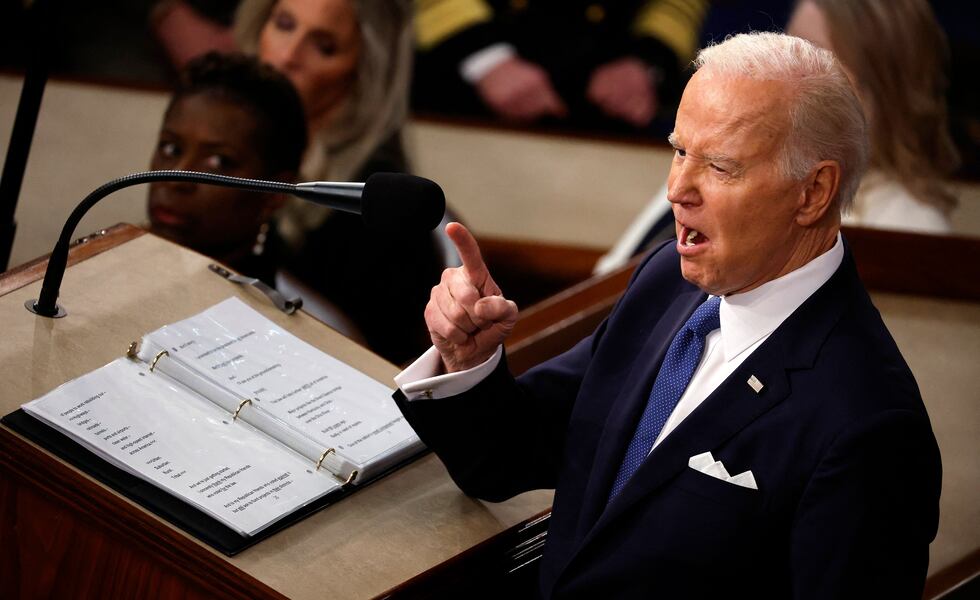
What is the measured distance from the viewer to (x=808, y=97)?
157 cm

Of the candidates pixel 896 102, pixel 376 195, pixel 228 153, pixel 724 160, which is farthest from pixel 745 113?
pixel 896 102

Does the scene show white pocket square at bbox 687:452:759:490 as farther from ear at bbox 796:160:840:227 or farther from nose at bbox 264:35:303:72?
nose at bbox 264:35:303:72

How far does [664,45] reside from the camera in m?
4.87

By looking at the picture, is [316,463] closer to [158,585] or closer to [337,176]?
[158,585]

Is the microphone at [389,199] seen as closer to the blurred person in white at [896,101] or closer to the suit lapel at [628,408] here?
the suit lapel at [628,408]

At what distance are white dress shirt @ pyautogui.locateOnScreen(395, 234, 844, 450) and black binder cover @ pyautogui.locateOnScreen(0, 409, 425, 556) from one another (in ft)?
0.86

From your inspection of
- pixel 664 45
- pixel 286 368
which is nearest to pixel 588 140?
pixel 664 45

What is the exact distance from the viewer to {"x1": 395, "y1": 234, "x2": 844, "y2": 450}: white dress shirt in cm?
164

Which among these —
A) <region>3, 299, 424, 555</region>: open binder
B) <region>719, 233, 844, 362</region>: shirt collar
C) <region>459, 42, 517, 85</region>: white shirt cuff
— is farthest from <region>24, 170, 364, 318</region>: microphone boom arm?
<region>459, 42, 517, 85</region>: white shirt cuff

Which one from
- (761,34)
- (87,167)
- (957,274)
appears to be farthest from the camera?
(87,167)

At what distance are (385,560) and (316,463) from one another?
0.53 ft

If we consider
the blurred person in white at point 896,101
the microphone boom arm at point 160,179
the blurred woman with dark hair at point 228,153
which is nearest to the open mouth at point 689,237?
the microphone boom arm at point 160,179

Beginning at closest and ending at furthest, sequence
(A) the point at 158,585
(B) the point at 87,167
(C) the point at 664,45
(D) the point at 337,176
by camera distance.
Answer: (A) the point at 158,585 < (D) the point at 337,176 < (B) the point at 87,167 < (C) the point at 664,45

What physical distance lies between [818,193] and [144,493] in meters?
0.84
